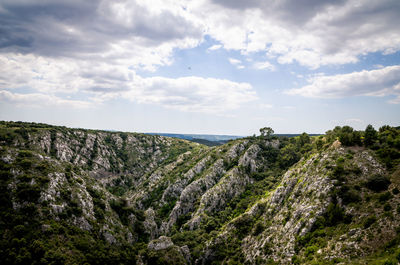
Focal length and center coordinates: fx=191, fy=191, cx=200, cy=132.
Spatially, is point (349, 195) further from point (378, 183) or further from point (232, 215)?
point (232, 215)

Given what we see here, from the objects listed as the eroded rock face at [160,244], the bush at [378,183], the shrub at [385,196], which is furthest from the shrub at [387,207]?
the eroded rock face at [160,244]

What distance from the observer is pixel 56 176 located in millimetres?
63625

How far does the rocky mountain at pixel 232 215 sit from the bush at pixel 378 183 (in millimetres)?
219

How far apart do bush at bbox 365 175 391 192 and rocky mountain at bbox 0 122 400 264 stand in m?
0.22

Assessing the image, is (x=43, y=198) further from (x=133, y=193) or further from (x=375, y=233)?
(x=133, y=193)

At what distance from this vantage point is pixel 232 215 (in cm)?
8500

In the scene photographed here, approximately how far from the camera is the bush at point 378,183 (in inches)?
1681

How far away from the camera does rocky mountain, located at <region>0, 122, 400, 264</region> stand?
40094 millimetres

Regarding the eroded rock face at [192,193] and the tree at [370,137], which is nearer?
the tree at [370,137]

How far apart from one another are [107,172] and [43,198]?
377ft

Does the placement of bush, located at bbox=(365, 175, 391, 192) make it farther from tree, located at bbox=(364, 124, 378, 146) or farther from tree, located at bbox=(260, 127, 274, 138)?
tree, located at bbox=(260, 127, 274, 138)

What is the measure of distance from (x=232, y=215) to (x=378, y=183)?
55316 mm

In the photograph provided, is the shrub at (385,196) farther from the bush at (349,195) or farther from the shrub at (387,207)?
the bush at (349,195)

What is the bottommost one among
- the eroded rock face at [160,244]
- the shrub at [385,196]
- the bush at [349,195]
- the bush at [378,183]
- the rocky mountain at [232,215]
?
the eroded rock face at [160,244]
